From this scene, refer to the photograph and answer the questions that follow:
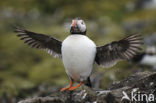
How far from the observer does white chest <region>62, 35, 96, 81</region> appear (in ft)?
20.3

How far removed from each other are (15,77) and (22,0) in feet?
69.6

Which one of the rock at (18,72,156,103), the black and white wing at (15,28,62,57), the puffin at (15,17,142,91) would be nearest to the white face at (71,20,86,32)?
the puffin at (15,17,142,91)

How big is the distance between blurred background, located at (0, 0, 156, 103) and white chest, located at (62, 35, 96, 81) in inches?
87.1

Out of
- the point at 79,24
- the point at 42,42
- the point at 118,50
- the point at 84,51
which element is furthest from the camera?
the point at 42,42

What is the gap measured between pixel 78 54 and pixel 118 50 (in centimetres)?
73

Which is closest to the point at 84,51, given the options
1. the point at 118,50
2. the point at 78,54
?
the point at 78,54

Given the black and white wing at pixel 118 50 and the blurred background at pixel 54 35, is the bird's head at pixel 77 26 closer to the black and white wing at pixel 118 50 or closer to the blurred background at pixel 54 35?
the black and white wing at pixel 118 50

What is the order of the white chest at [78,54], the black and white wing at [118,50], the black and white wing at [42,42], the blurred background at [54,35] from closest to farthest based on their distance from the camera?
the white chest at [78,54] → the black and white wing at [118,50] → the black and white wing at [42,42] → the blurred background at [54,35]

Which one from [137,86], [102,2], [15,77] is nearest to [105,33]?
[15,77]

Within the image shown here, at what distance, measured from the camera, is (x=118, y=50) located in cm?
655

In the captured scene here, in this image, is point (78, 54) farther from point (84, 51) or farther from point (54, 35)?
point (54, 35)

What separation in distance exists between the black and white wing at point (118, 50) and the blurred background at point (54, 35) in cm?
186

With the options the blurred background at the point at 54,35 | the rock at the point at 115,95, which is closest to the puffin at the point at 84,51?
the rock at the point at 115,95

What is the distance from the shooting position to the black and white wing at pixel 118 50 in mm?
6363
